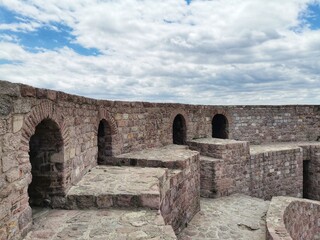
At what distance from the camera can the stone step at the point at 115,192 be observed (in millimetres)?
4895

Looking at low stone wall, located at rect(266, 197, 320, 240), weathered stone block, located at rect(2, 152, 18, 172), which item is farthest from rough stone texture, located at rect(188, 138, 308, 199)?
weathered stone block, located at rect(2, 152, 18, 172)

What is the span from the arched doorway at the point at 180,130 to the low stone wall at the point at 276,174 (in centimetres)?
291

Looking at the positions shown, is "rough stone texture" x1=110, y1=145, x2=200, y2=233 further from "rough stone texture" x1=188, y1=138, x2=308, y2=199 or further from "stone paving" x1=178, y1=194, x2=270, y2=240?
"rough stone texture" x1=188, y1=138, x2=308, y2=199

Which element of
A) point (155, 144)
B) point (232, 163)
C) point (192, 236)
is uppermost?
point (155, 144)

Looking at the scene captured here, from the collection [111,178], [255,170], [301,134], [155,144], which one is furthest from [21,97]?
[301,134]

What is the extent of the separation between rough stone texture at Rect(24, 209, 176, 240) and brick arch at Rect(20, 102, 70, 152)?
1113 mm

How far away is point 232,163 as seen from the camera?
11312 millimetres

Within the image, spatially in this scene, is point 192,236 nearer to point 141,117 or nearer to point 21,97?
point 141,117

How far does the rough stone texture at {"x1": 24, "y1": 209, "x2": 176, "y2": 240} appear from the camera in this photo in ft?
12.7

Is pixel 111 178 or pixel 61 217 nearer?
pixel 61 217

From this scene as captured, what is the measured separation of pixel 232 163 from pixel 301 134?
8397 millimetres

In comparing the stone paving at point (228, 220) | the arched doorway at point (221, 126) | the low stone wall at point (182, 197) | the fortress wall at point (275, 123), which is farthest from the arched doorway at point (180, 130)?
the low stone wall at point (182, 197)

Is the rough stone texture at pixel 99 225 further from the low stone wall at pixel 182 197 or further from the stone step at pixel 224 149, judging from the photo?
the stone step at pixel 224 149

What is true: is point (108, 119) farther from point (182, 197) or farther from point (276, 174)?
point (276, 174)
